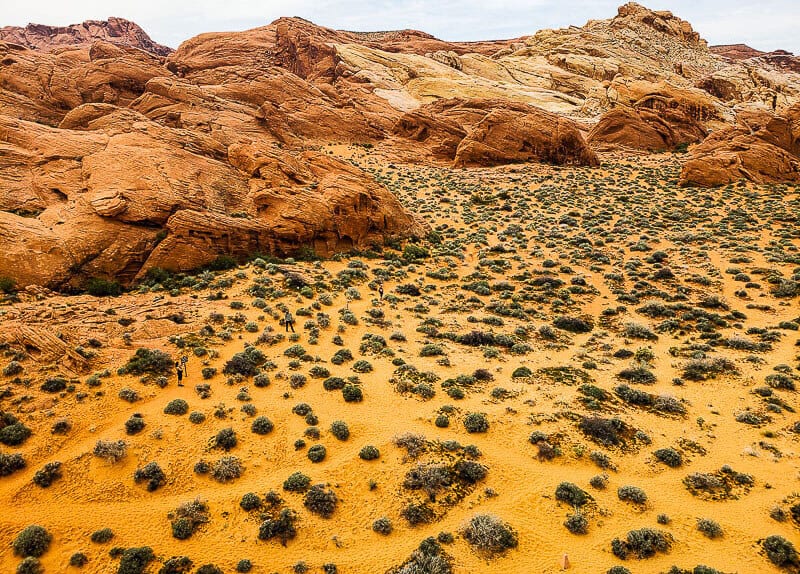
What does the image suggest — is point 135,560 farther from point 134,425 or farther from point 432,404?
point 432,404

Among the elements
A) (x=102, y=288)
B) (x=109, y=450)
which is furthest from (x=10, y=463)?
(x=102, y=288)

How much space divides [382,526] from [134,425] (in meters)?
9.87

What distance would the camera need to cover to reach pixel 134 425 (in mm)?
14938

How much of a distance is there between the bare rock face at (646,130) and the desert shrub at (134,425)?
242 feet

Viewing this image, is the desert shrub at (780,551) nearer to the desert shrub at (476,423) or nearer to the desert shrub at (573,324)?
the desert shrub at (476,423)

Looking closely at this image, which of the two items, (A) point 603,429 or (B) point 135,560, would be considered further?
(A) point 603,429

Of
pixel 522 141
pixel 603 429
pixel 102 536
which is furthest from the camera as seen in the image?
pixel 522 141

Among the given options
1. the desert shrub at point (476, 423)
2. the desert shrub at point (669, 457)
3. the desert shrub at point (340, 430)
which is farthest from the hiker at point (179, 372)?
the desert shrub at point (669, 457)

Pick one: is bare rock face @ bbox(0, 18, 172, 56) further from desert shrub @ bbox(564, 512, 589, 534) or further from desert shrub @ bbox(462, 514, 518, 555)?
desert shrub @ bbox(564, 512, 589, 534)

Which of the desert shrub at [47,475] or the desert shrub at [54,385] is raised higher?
the desert shrub at [54,385]

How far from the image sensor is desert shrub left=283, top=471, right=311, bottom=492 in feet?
43.7

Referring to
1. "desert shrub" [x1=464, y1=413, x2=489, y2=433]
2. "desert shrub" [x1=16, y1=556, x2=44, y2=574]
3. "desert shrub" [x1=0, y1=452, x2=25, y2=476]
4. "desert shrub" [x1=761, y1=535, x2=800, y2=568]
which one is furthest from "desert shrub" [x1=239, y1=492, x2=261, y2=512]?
"desert shrub" [x1=761, y1=535, x2=800, y2=568]

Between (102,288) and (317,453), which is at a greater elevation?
(102,288)

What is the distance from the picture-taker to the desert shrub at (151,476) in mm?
13094
